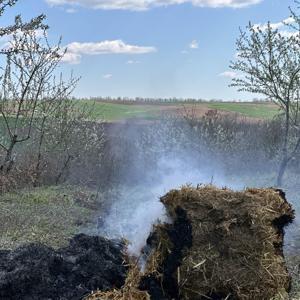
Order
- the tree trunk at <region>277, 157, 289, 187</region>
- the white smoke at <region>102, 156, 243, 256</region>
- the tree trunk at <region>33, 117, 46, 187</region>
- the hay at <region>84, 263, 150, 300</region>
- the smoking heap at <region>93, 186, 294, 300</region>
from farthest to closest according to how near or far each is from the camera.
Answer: the tree trunk at <region>33, 117, 46, 187</region>, the tree trunk at <region>277, 157, 289, 187</region>, the white smoke at <region>102, 156, 243, 256</region>, the smoking heap at <region>93, 186, 294, 300</region>, the hay at <region>84, 263, 150, 300</region>

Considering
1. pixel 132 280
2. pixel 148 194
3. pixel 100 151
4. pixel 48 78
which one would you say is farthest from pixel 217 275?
pixel 100 151

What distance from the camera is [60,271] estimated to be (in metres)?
5.66

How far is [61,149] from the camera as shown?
14.8 metres

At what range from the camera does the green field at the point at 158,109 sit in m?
19.4

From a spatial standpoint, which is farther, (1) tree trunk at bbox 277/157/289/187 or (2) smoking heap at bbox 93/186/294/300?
(1) tree trunk at bbox 277/157/289/187

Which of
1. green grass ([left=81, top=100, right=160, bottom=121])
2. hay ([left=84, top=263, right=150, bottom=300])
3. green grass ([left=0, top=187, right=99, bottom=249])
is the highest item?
green grass ([left=81, top=100, right=160, bottom=121])

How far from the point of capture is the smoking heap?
5.57 metres

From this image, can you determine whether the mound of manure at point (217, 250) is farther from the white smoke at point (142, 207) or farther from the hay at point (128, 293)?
the white smoke at point (142, 207)

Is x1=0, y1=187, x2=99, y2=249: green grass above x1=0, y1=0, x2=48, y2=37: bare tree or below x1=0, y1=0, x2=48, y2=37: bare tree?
below

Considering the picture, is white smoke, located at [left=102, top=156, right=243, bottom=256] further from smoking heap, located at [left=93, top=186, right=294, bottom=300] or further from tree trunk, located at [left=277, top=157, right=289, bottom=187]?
tree trunk, located at [left=277, top=157, right=289, bottom=187]

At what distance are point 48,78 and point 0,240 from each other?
256 inches

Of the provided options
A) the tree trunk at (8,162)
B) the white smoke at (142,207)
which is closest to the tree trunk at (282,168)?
the white smoke at (142,207)

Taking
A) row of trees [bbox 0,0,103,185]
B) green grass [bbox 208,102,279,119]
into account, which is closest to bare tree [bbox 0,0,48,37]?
row of trees [bbox 0,0,103,185]

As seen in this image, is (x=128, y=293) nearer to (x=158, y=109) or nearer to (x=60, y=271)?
(x=60, y=271)
